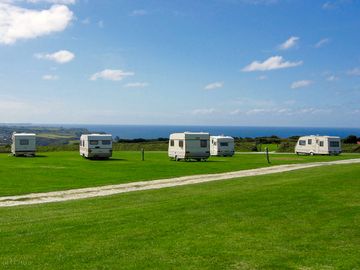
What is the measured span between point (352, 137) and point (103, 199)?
66104 mm

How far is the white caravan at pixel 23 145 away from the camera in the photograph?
1930 inches

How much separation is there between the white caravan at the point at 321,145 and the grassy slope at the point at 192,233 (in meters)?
38.3

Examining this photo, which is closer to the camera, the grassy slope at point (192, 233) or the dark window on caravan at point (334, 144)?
the grassy slope at point (192, 233)

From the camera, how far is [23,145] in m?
49.5

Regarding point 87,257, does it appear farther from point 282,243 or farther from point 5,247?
point 282,243

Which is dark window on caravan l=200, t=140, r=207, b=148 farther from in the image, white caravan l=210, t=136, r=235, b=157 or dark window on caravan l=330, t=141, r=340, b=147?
dark window on caravan l=330, t=141, r=340, b=147

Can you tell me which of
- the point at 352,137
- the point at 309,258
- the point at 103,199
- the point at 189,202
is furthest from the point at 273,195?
the point at 352,137

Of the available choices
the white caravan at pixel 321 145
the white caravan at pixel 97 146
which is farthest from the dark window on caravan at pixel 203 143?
the white caravan at pixel 321 145

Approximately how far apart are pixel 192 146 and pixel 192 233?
32086mm

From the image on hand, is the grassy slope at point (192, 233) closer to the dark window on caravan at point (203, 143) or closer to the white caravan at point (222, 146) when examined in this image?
the dark window on caravan at point (203, 143)

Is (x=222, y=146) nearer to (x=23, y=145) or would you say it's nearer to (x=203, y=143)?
(x=203, y=143)

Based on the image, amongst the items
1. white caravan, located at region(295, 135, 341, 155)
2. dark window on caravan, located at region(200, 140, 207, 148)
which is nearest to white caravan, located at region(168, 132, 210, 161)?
dark window on caravan, located at region(200, 140, 207, 148)

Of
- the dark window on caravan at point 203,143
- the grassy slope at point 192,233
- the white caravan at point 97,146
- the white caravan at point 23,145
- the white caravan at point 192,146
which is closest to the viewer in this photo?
the grassy slope at point 192,233

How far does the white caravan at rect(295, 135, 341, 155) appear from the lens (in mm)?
52844
